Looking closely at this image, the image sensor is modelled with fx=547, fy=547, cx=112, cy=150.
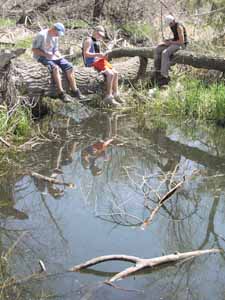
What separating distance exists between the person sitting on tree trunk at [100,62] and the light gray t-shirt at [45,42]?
0.71 meters

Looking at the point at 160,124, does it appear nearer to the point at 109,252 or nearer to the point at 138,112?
the point at 138,112

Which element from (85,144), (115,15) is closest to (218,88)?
(85,144)

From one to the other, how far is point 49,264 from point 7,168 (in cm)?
243

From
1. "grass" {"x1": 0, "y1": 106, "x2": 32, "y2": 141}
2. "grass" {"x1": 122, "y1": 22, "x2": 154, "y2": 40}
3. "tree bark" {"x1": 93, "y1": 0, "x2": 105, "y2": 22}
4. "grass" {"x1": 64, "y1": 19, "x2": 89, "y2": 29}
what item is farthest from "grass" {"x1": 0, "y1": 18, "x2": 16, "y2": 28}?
"grass" {"x1": 0, "y1": 106, "x2": 32, "y2": 141}

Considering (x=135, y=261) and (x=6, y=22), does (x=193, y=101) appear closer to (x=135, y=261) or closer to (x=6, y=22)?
(x=135, y=261)

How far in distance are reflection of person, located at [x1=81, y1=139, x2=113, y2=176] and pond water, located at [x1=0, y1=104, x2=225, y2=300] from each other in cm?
1

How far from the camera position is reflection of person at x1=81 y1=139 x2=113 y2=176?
22.5ft

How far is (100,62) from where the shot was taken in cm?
955

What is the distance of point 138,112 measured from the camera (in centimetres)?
945

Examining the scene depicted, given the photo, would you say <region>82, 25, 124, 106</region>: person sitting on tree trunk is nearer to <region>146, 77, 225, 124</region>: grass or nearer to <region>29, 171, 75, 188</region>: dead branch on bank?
<region>146, 77, 225, 124</region>: grass

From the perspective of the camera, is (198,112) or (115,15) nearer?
(198,112)

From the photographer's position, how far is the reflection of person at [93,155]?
6848mm

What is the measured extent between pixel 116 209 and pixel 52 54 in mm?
3946

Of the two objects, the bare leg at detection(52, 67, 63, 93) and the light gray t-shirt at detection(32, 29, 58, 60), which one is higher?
the light gray t-shirt at detection(32, 29, 58, 60)
